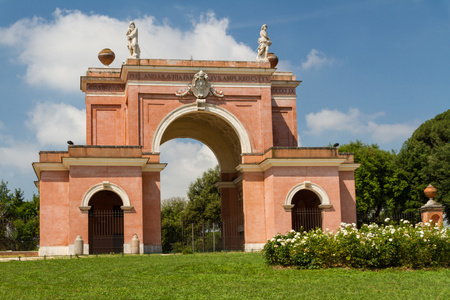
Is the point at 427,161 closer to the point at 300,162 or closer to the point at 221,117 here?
the point at 300,162

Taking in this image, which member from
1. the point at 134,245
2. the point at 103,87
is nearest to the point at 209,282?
the point at 134,245

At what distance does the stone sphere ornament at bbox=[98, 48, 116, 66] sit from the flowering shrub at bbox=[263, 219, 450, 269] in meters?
21.3

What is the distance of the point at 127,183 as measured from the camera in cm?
3125

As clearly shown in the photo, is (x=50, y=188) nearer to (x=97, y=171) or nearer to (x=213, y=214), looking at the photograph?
(x=97, y=171)

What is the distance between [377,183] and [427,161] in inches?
176

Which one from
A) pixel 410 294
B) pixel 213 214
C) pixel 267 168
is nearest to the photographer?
pixel 410 294

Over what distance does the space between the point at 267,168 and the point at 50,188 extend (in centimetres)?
1147

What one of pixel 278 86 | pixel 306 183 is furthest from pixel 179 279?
pixel 278 86

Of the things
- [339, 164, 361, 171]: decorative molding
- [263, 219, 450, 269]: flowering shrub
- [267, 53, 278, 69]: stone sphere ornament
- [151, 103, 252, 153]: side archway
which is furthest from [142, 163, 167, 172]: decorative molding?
[263, 219, 450, 269]: flowering shrub

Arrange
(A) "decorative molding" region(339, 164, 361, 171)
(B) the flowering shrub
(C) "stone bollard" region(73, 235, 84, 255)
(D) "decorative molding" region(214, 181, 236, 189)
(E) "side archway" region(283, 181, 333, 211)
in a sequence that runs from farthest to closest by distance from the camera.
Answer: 1. (D) "decorative molding" region(214, 181, 236, 189)
2. (A) "decorative molding" region(339, 164, 361, 171)
3. (E) "side archway" region(283, 181, 333, 211)
4. (C) "stone bollard" region(73, 235, 84, 255)
5. (B) the flowering shrub

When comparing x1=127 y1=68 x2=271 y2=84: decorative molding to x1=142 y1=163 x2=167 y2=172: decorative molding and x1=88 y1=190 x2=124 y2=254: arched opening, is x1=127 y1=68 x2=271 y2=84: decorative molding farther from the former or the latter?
x1=88 y1=190 x2=124 y2=254: arched opening

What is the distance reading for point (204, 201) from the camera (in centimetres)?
6219

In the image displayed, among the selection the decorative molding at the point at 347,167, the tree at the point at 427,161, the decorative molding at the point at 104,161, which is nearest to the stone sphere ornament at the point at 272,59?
the decorative molding at the point at 347,167

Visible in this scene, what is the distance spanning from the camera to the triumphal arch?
3116 cm
